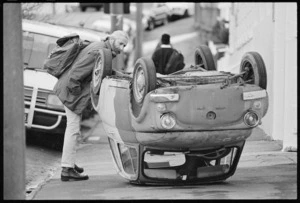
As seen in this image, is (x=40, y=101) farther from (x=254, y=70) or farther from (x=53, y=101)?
(x=254, y=70)

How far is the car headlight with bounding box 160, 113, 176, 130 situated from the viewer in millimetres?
8477

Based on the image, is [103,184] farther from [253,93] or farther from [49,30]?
[49,30]

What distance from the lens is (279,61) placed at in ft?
43.4

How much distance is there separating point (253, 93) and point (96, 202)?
1.79m

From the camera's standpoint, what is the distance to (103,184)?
9797 mm

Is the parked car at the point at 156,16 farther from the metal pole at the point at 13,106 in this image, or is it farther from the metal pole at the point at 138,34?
the metal pole at the point at 13,106

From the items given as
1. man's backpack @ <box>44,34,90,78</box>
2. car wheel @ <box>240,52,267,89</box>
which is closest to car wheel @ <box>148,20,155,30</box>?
man's backpack @ <box>44,34,90,78</box>

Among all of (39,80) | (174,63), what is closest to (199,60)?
(39,80)

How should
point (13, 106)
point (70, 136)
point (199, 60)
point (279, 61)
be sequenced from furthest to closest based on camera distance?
point (279, 61), point (199, 60), point (70, 136), point (13, 106)

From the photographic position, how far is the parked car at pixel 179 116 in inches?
336

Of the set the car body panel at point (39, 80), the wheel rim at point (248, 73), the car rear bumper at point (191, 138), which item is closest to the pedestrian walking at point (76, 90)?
the car rear bumper at point (191, 138)

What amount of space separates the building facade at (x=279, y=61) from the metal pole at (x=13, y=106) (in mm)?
4904

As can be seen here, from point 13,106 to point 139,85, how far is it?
1404 mm

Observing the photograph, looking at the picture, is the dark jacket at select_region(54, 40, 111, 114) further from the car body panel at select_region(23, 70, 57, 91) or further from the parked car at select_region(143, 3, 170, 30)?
the parked car at select_region(143, 3, 170, 30)
